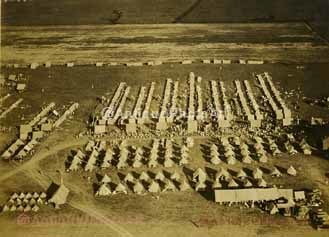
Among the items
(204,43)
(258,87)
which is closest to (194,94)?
(258,87)

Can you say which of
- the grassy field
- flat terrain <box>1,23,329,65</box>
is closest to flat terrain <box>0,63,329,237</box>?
flat terrain <box>1,23,329,65</box>

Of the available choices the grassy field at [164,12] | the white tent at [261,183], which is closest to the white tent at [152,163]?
the white tent at [261,183]

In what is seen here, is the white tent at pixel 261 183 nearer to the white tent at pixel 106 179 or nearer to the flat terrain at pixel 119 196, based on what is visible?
the flat terrain at pixel 119 196

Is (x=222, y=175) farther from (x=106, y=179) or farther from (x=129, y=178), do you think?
(x=106, y=179)

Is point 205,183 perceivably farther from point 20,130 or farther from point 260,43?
point 260,43

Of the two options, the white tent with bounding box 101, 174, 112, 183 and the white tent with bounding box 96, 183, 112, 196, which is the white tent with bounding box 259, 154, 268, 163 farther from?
the white tent with bounding box 96, 183, 112, 196

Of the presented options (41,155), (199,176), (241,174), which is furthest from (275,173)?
(41,155)
